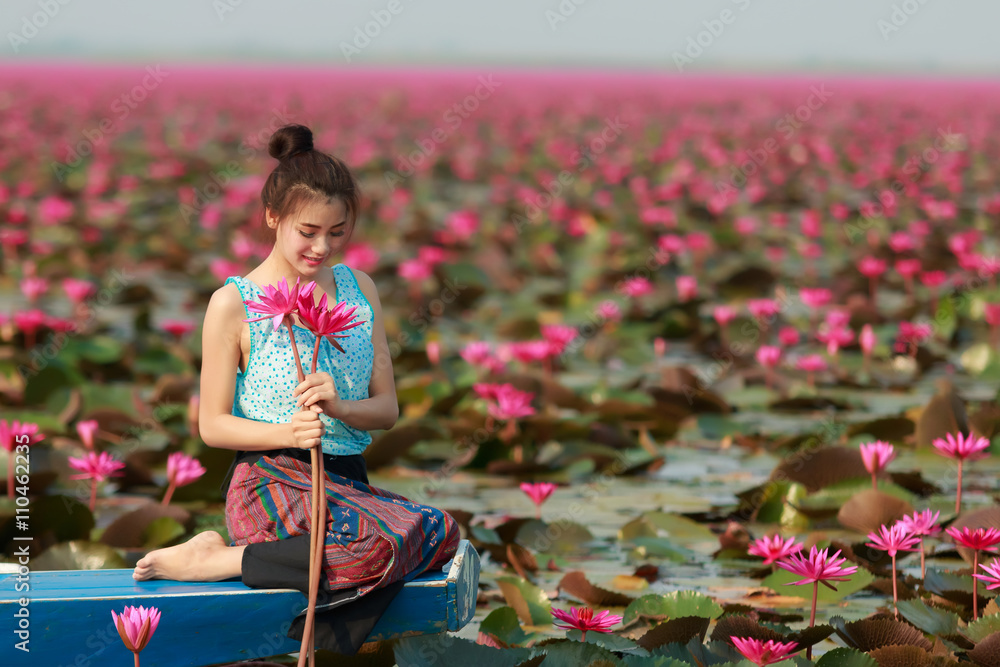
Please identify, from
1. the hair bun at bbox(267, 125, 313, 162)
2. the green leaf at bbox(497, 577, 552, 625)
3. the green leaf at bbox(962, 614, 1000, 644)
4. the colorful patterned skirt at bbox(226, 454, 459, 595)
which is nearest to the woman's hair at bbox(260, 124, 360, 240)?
the hair bun at bbox(267, 125, 313, 162)

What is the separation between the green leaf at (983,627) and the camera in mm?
2146

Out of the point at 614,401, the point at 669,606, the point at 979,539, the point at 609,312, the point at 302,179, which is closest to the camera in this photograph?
the point at 302,179

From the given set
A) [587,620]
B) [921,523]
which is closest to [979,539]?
[921,523]

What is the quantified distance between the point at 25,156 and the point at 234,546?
11.4 m

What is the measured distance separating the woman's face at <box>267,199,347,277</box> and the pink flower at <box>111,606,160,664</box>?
0.63 meters

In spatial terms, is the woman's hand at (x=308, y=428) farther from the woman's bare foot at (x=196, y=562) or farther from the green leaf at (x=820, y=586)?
the green leaf at (x=820, y=586)

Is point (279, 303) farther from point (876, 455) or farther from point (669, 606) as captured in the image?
point (876, 455)

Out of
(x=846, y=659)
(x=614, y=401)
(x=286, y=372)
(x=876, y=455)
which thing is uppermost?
(x=614, y=401)

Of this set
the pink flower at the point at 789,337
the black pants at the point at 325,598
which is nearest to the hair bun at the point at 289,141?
the black pants at the point at 325,598

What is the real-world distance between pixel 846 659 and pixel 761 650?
5.6 inches

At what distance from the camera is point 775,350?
14.6 feet

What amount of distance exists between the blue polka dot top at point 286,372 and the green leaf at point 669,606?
613 mm

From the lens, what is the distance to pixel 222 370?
2148 mm

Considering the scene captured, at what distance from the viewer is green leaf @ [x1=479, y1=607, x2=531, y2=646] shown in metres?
2.31
